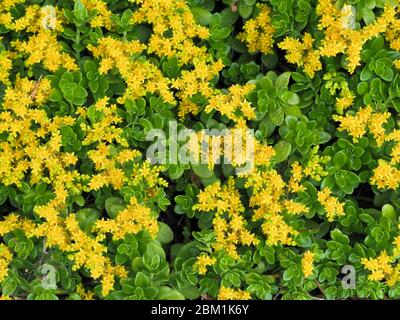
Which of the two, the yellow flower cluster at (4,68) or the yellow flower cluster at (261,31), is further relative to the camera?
the yellow flower cluster at (261,31)

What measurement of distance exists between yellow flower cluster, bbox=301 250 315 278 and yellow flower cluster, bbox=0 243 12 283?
895 millimetres

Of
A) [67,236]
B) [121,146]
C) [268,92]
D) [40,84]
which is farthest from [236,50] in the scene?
[67,236]

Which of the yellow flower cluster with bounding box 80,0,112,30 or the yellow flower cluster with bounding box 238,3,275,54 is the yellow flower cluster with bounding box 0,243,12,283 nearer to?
the yellow flower cluster with bounding box 80,0,112,30

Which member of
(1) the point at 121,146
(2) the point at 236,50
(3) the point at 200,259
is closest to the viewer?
(3) the point at 200,259

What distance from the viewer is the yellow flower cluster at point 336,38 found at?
196 cm

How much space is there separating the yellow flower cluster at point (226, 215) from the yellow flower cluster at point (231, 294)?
0.11 meters

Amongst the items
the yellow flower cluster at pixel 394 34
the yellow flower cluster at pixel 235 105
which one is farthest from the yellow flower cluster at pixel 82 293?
the yellow flower cluster at pixel 394 34

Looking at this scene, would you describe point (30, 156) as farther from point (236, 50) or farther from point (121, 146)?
point (236, 50)

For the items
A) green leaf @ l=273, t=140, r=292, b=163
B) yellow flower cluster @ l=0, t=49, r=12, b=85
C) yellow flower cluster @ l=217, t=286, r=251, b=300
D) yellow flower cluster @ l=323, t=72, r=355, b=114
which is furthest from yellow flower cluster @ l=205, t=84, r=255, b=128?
yellow flower cluster @ l=0, t=49, r=12, b=85

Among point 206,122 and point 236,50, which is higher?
point 236,50

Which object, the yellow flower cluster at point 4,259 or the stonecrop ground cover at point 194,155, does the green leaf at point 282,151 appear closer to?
the stonecrop ground cover at point 194,155
